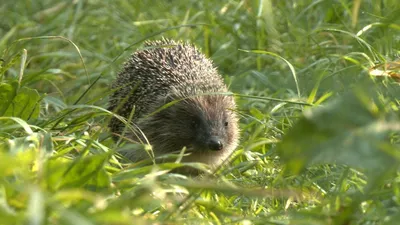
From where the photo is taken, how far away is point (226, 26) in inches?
317

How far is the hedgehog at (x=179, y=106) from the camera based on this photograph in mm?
6145

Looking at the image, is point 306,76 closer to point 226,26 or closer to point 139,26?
point 226,26

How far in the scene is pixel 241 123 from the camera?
6.95 m

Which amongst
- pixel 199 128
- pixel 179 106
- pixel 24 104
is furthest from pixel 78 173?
pixel 179 106

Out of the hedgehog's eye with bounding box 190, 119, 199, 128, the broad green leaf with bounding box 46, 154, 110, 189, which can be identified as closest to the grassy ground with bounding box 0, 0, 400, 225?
the broad green leaf with bounding box 46, 154, 110, 189

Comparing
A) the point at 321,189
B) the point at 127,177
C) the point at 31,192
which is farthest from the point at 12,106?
Answer: the point at 31,192

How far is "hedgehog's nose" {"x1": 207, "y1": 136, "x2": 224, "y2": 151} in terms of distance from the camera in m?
5.86

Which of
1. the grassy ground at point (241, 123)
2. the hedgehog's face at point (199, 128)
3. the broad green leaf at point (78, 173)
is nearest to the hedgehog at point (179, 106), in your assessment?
the hedgehog's face at point (199, 128)

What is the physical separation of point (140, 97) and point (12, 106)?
1.29m

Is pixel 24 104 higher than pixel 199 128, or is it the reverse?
pixel 24 104

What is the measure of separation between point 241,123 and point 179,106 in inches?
32.1

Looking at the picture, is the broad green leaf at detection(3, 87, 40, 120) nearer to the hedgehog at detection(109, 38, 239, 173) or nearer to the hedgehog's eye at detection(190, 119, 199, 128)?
the hedgehog at detection(109, 38, 239, 173)

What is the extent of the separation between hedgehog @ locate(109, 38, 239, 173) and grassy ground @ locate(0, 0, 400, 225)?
0.77 ft

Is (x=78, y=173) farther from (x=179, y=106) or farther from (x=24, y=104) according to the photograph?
(x=179, y=106)
